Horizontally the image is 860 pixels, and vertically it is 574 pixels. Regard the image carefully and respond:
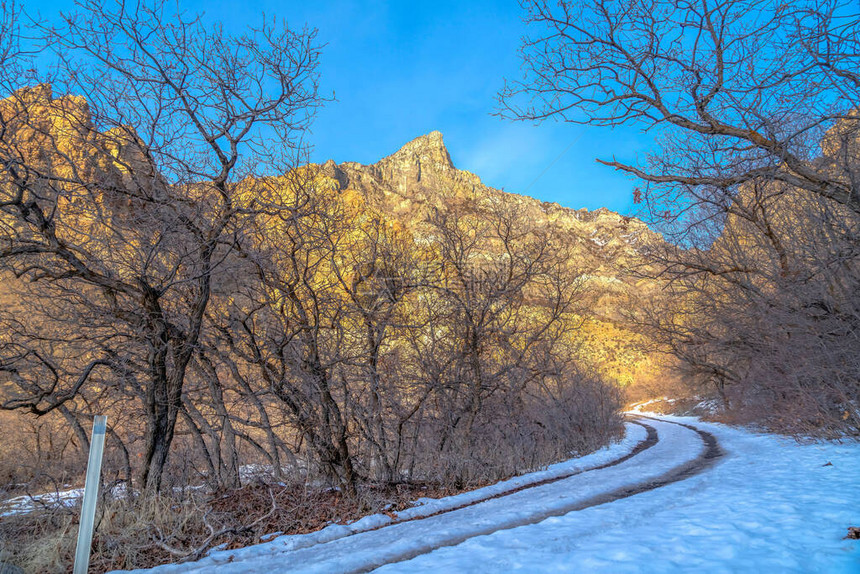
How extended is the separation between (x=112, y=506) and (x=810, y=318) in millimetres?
16068

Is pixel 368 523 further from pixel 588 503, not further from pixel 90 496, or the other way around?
pixel 90 496

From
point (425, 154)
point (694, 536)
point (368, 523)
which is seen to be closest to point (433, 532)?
point (368, 523)

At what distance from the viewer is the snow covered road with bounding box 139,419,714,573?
4566 mm

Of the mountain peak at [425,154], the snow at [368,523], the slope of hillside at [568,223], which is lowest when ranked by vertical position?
the snow at [368,523]

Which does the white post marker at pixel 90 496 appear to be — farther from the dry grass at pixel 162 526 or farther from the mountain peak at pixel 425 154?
the mountain peak at pixel 425 154

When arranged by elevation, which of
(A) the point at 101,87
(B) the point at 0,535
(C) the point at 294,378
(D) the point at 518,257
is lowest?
Result: (B) the point at 0,535

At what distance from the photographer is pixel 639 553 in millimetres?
3752

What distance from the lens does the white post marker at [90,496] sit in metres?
3.56

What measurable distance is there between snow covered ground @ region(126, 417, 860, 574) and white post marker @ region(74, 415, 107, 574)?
4.30 feet

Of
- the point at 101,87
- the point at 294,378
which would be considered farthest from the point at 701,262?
the point at 101,87

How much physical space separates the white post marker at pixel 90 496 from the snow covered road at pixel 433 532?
4.13 ft

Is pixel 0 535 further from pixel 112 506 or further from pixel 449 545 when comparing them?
pixel 449 545

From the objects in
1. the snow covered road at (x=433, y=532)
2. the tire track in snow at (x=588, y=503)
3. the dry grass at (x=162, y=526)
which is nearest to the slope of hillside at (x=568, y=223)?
the tire track in snow at (x=588, y=503)

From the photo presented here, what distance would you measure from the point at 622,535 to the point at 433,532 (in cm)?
211
